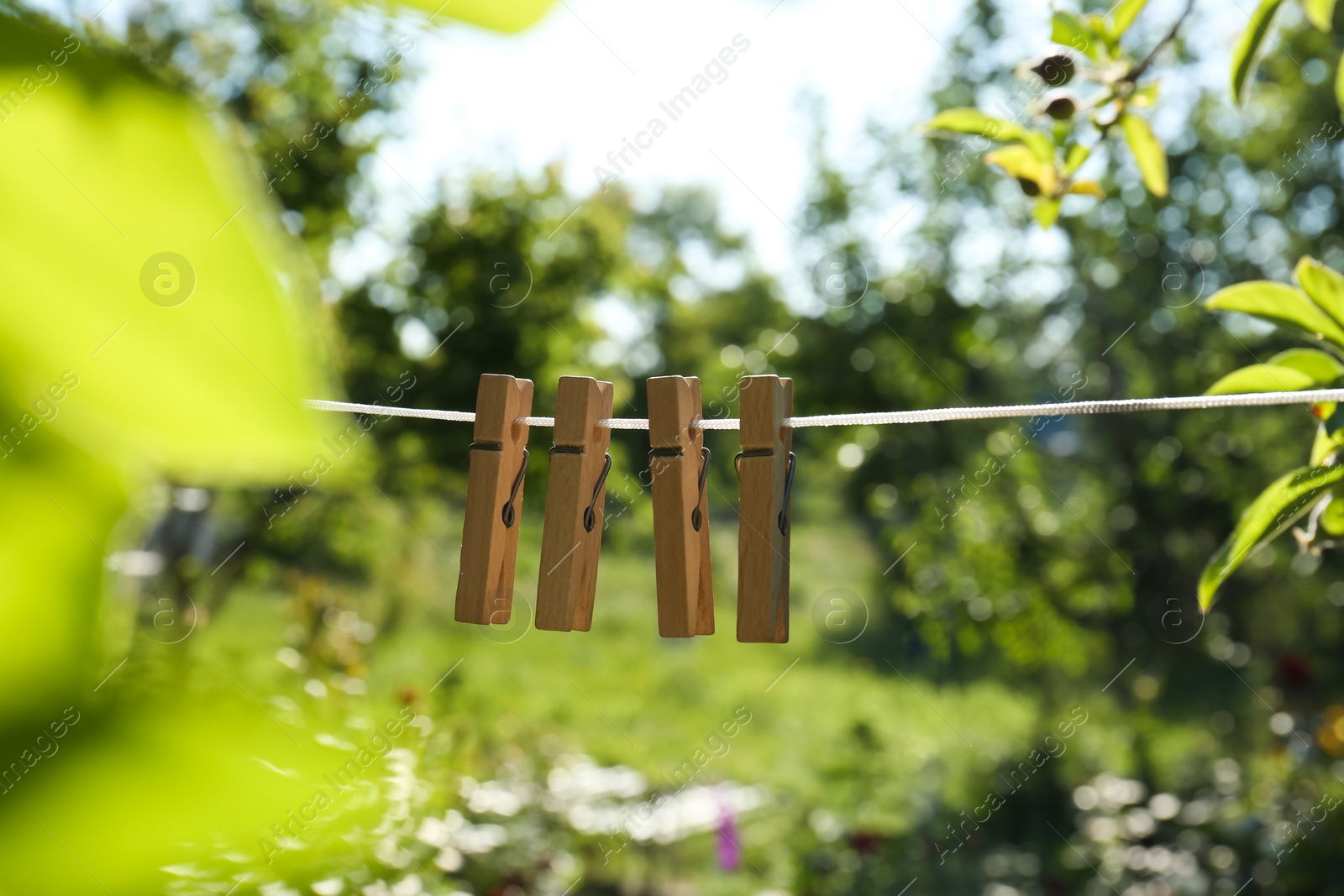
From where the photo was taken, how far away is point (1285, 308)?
2.89 ft

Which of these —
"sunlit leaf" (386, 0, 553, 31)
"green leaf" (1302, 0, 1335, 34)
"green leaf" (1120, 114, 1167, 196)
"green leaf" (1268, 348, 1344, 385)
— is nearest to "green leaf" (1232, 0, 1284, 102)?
"green leaf" (1302, 0, 1335, 34)

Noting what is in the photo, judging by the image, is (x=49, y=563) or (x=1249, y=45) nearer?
(x=49, y=563)

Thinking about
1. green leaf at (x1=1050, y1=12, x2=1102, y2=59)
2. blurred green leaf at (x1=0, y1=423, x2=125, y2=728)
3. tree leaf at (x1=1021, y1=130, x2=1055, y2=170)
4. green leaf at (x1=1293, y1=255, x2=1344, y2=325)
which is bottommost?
blurred green leaf at (x1=0, y1=423, x2=125, y2=728)

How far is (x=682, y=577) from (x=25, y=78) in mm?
923

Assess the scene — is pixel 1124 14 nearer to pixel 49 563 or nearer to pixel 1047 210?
pixel 1047 210

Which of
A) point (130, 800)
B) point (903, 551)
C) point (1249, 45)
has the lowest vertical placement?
point (130, 800)

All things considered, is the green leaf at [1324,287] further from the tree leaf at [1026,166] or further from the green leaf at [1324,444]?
the tree leaf at [1026,166]

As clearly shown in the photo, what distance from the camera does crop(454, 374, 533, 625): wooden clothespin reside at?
3.42ft

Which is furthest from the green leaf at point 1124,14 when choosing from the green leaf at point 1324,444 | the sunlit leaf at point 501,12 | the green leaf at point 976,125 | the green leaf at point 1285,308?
the sunlit leaf at point 501,12

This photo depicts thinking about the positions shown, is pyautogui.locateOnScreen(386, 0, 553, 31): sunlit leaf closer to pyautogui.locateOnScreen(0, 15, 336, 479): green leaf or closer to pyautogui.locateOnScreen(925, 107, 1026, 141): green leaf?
pyautogui.locateOnScreen(0, 15, 336, 479): green leaf

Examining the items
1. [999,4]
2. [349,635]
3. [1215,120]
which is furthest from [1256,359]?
[349,635]

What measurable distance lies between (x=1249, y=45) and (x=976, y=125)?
Result: 0.25 meters

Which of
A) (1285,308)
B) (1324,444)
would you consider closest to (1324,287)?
(1285,308)

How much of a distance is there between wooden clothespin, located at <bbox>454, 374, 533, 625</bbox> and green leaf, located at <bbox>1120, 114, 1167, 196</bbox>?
0.71m
